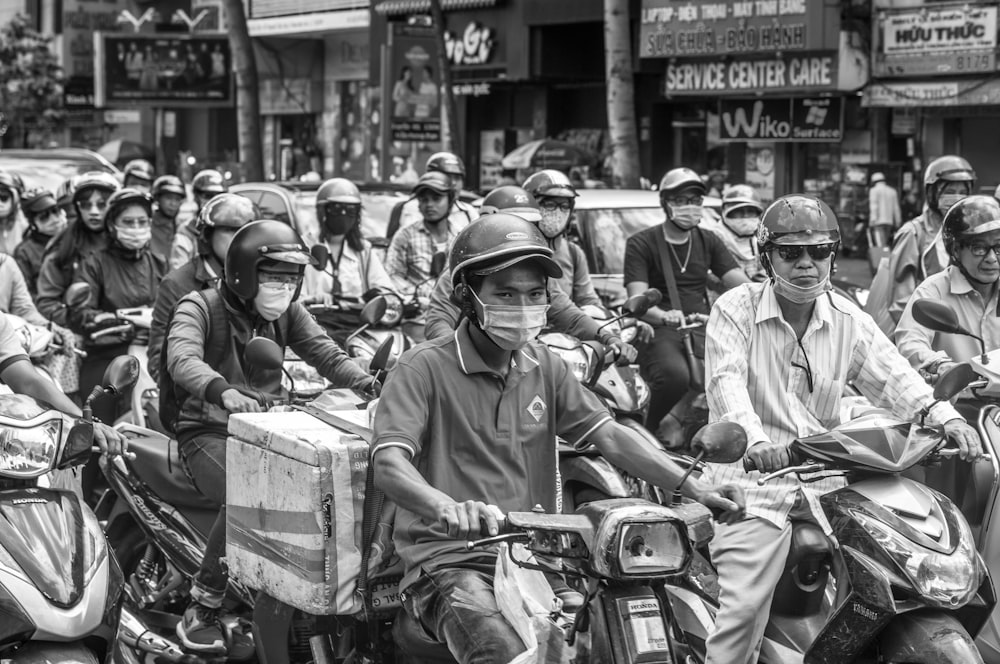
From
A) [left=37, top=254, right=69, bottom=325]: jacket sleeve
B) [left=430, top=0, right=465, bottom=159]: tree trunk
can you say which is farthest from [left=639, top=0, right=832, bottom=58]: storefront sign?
[left=37, top=254, right=69, bottom=325]: jacket sleeve

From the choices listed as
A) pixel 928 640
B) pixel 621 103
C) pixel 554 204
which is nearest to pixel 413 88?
pixel 621 103

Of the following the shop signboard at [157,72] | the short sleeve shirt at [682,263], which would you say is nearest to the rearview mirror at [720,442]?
the short sleeve shirt at [682,263]

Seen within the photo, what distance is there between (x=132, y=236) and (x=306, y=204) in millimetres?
3059

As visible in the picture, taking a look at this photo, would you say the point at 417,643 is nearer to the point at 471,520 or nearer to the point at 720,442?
the point at 471,520

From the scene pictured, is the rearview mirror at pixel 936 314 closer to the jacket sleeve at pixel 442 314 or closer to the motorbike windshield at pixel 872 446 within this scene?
the motorbike windshield at pixel 872 446

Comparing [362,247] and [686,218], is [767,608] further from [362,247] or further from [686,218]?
[362,247]

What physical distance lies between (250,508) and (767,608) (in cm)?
170

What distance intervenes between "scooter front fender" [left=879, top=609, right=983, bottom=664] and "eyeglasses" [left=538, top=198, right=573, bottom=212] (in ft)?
16.2

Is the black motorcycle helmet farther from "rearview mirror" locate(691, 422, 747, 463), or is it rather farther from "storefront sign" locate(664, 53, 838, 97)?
"storefront sign" locate(664, 53, 838, 97)

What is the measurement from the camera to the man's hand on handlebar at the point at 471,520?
12.3 ft

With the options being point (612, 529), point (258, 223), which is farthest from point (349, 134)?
point (612, 529)

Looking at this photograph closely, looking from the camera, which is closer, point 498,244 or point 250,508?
point 498,244

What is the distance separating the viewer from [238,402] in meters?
5.50

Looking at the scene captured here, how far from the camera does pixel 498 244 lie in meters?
4.33
